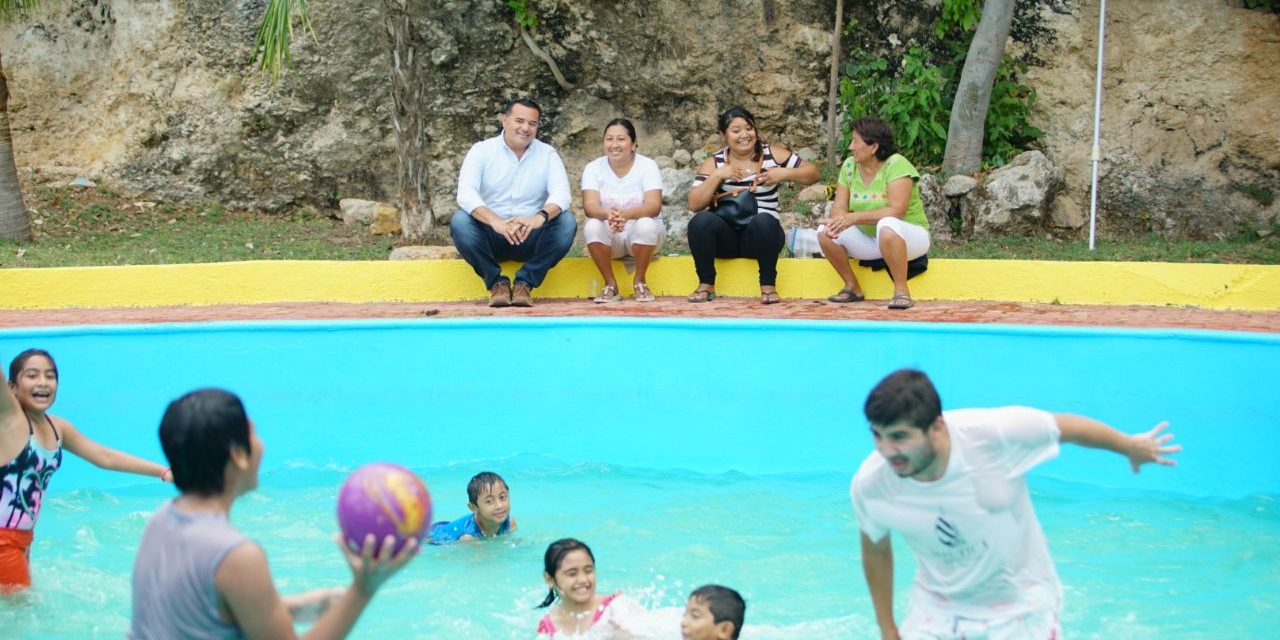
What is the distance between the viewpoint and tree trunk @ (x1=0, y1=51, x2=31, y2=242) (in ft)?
42.6

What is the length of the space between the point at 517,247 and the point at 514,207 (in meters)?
0.30

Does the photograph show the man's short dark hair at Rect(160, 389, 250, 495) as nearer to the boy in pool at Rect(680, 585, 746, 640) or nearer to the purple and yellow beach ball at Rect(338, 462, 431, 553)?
the purple and yellow beach ball at Rect(338, 462, 431, 553)

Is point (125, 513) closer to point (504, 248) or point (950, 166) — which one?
point (504, 248)

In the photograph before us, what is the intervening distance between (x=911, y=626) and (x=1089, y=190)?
11.4 meters

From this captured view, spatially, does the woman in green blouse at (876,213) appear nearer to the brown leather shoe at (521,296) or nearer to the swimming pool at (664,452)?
the swimming pool at (664,452)

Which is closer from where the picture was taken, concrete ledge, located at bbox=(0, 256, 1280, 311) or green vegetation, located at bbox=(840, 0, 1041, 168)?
concrete ledge, located at bbox=(0, 256, 1280, 311)

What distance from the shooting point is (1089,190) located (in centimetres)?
1416

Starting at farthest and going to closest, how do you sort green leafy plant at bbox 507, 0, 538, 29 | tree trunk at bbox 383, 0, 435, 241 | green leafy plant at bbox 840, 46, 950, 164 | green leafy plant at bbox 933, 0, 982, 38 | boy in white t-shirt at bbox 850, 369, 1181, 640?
1. green leafy plant at bbox 507, 0, 538, 29
2. green leafy plant at bbox 933, 0, 982, 38
3. green leafy plant at bbox 840, 46, 950, 164
4. tree trunk at bbox 383, 0, 435, 241
5. boy in white t-shirt at bbox 850, 369, 1181, 640

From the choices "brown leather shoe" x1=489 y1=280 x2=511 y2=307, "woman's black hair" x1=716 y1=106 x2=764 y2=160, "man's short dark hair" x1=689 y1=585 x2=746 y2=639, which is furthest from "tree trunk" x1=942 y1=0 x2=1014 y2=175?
"man's short dark hair" x1=689 y1=585 x2=746 y2=639

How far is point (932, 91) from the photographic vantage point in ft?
45.8

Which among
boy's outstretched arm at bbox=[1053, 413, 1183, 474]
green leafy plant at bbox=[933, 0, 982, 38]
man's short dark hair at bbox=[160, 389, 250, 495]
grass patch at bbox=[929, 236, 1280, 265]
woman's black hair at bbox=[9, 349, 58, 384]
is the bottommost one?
grass patch at bbox=[929, 236, 1280, 265]

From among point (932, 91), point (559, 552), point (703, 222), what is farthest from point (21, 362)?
point (932, 91)

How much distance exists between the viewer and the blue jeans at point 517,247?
934cm

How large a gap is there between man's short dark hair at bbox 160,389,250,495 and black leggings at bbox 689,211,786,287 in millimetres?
6742
